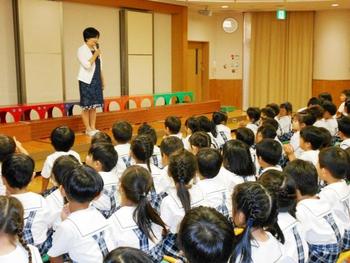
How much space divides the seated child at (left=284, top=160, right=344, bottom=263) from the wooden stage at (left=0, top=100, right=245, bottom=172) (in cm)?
367

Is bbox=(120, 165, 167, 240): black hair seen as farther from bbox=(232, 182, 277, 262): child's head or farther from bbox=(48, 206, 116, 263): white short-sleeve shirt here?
bbox=(232, 182, 277, 262): child's head

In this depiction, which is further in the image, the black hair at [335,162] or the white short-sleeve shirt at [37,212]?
the black hair at [335,162]

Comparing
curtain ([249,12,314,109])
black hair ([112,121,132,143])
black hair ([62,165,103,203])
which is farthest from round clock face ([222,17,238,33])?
black hair ([62,165,103,203])

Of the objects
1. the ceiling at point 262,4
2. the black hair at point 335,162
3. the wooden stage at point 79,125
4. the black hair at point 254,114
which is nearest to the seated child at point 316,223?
the black hair at point 335,162

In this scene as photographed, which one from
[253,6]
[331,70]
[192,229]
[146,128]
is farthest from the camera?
[331,70]

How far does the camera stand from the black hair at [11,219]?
1806 mm

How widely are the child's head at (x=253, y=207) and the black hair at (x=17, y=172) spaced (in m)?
1.29

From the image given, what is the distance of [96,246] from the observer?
212 cm

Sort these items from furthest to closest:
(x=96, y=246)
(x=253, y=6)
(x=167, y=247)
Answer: (x=253, y=6) < (x=167, y=247) < (x=96, y=246)

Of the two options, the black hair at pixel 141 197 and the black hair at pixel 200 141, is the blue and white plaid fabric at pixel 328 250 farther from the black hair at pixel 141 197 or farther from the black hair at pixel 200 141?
the black hair at pixel 200 141

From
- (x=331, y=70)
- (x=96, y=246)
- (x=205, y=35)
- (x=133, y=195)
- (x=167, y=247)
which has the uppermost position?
(x=205, y=35)

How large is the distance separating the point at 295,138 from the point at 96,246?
10.1 ft

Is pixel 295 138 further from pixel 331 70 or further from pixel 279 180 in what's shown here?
pixel 331 70

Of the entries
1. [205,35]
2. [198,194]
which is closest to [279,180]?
[198,194]
